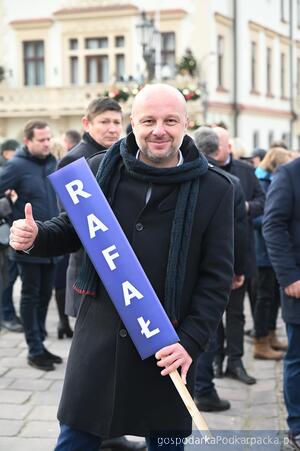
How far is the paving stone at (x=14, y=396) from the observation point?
5547mm

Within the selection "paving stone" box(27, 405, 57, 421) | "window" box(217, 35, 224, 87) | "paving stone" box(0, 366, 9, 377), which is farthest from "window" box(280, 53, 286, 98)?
"paving stone" box(27, 405, 57, 421)

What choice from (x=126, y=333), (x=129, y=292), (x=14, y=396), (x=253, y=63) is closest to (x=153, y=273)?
(x=129, y=292)

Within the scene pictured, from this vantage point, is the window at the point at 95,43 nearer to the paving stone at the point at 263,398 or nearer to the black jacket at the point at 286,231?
the paving stone at the point at 263,398

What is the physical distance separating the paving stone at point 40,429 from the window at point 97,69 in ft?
93.5

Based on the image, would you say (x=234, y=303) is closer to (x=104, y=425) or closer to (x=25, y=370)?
(x=25, y=370)

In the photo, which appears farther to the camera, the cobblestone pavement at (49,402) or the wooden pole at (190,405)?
the cobblestone pavement at (49,402)

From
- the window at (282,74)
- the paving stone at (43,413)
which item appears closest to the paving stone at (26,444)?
the paving stone at (43,413)

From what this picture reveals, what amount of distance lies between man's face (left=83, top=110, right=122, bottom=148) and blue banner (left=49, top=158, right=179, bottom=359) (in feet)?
6.86

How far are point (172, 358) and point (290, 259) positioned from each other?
1869 millimetres

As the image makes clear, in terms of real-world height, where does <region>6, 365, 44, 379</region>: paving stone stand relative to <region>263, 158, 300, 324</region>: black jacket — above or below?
below

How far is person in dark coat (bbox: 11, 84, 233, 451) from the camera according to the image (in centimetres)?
314

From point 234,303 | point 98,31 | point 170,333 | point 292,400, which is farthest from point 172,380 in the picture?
point 98,31

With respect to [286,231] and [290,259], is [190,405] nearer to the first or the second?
[290,259]

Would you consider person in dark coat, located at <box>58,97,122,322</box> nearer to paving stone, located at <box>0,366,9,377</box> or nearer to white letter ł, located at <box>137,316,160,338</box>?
paving stone, located at <box>0,366,9,377</box>
